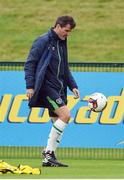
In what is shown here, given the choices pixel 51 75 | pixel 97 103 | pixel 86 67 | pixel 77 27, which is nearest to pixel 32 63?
pixel 51 75

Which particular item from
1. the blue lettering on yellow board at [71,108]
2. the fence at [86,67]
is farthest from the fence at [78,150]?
the blue lettering on yellow board at [71,108]

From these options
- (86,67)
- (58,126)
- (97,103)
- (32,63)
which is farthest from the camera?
(86,67)

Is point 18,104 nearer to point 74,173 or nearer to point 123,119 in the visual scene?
point 123,119

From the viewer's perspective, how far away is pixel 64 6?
3316cm

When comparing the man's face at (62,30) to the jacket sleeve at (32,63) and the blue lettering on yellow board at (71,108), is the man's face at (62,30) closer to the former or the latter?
the jacket sleeve at (32,63)

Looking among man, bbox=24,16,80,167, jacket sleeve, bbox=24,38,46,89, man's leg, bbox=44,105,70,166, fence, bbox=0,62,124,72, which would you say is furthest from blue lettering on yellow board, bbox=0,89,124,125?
jacket sleeve, bbox=24,38,46,89

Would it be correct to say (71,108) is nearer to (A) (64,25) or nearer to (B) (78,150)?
(B) (78,150)

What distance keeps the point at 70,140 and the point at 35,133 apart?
60 cm

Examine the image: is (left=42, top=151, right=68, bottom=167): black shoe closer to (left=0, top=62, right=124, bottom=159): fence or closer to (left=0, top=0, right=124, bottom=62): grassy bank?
(left=0, top=62, right=124, bottom=159): fence

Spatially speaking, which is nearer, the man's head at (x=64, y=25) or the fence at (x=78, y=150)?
the man's head at (x=64, y=25)

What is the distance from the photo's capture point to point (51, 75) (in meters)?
14.0

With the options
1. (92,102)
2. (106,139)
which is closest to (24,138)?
(106,139)

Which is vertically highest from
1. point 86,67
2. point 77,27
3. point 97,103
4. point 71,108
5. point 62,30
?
point 62,30

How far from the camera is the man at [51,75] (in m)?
13.8
